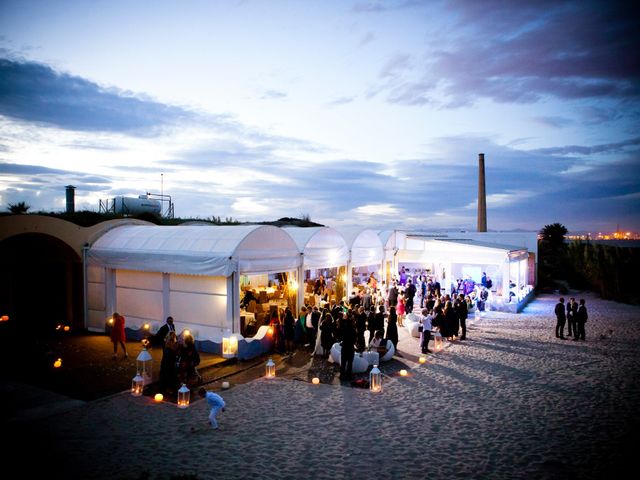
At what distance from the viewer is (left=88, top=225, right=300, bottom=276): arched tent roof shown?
1146 centimetres

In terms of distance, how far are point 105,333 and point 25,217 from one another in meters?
4.70

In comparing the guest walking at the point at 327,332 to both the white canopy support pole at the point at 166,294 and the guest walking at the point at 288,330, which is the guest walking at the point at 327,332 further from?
the white canopy support pole at the point at 166,294

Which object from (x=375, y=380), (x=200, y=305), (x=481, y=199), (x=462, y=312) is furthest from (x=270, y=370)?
(x=481, y=199)

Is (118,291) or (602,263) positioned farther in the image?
(602,263)

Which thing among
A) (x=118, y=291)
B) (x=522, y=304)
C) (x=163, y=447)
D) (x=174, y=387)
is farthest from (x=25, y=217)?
(x=522, y=304)

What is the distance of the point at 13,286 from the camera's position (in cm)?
1409

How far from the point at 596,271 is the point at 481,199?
1619cm

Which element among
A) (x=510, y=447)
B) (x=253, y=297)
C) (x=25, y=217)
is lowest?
(x=510, y=447)

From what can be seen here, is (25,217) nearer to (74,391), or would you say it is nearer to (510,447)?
(74,391)

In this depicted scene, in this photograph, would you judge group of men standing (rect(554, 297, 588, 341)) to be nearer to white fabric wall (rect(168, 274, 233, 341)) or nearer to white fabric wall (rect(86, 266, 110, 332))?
white fabric wall (rect(168, 274, 233, 341))

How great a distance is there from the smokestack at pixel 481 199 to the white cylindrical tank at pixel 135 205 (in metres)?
29.1

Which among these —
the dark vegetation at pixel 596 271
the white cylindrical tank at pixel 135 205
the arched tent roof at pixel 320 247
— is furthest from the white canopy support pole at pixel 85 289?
the dark vegetation at pixel 596 271

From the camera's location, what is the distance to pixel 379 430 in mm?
6848

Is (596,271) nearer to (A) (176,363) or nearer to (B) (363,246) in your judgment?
(B) (363,246)
